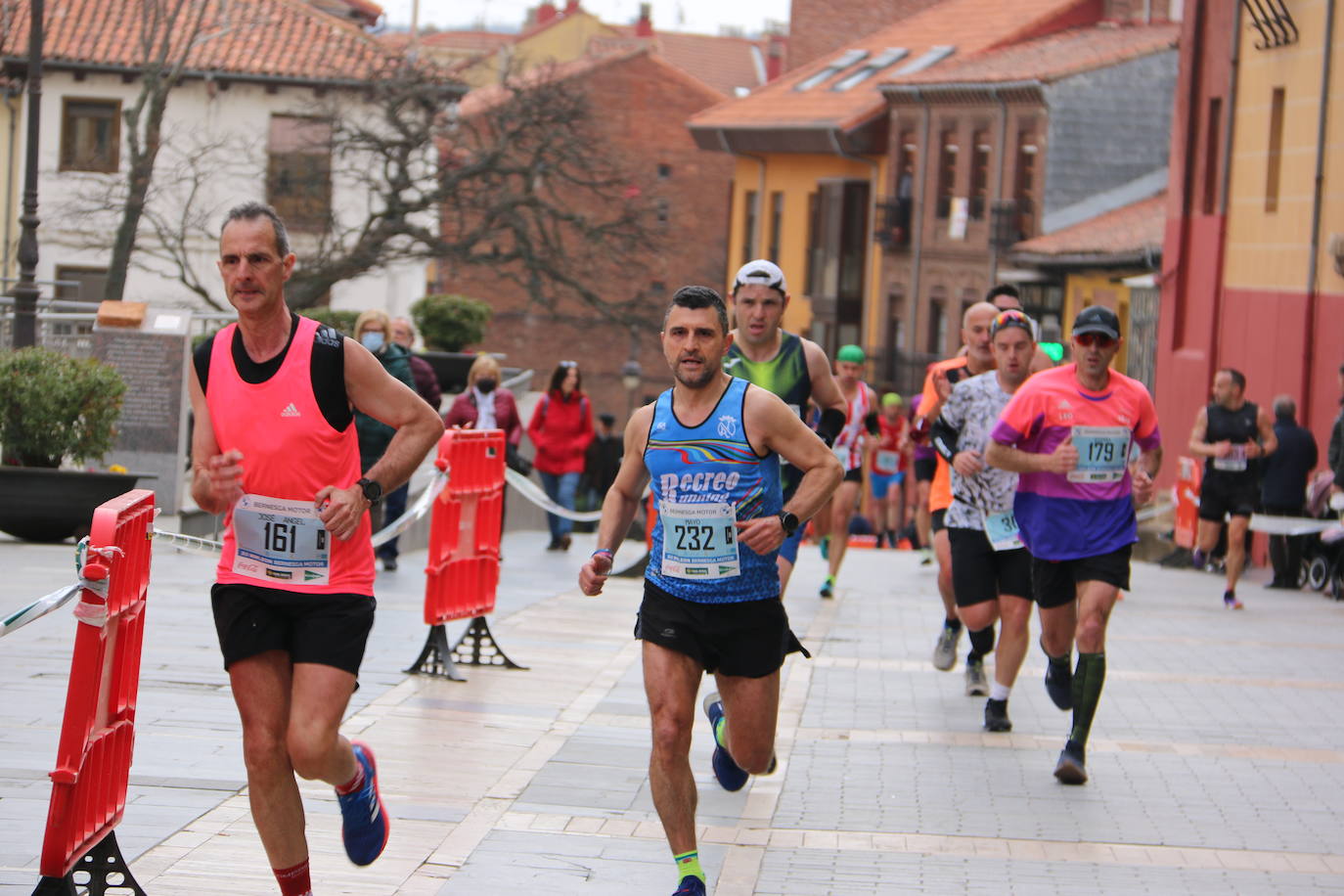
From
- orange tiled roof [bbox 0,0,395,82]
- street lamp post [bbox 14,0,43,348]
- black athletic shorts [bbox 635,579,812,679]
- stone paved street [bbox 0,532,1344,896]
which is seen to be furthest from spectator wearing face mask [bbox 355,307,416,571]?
orange tiled roof [bbox 0,0,395,82]

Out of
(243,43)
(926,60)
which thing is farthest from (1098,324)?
(926,60)

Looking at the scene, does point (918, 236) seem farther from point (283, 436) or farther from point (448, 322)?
point (283, 436)

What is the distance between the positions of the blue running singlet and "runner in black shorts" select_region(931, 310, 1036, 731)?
341 centimetres

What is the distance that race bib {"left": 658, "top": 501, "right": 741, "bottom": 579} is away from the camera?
648 centimetres

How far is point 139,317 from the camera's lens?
17.5m

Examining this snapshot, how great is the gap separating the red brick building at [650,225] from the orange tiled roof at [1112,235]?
20409mm

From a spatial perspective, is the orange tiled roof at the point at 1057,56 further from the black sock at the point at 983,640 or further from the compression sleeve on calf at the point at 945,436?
the compression sleeve on calf at the point at 945,436

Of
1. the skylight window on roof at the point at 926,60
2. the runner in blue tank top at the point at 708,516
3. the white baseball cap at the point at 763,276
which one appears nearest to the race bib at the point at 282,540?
the runner in blue tank top at the point at 708,516

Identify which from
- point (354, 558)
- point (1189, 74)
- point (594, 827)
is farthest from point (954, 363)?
point (1189, 74)

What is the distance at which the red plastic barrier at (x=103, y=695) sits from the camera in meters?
5.44

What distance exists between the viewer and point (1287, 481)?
65.4 ft

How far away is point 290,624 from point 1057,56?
45.8 metres

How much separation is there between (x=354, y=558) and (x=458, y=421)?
40.3 feet

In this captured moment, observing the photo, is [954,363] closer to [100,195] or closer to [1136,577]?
[1136,577]
